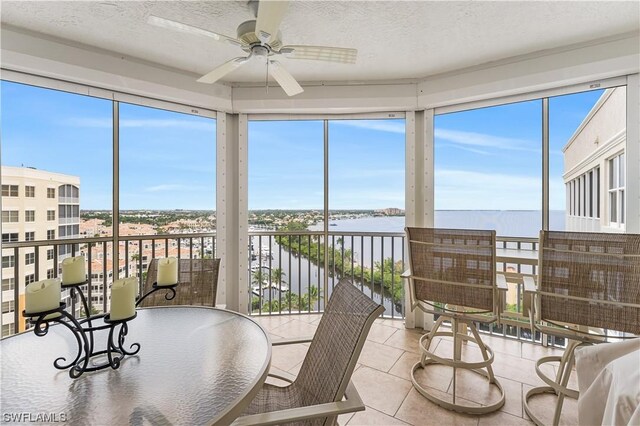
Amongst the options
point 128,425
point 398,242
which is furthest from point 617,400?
point 398,242

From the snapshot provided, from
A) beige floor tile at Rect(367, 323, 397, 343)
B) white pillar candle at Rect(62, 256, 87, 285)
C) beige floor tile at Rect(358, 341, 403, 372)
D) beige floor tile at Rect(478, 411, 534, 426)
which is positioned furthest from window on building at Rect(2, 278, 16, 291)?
beige floor tile at Rect(478, 411, 534, 426)

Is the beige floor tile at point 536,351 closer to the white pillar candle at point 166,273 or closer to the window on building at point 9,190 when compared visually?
the white pillar candle at point 166,273

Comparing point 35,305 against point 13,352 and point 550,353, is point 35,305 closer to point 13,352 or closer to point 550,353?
point 13,352

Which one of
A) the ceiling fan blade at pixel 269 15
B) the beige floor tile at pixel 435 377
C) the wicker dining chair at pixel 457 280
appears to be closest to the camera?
the ceiling fan blade at pixel 269 15

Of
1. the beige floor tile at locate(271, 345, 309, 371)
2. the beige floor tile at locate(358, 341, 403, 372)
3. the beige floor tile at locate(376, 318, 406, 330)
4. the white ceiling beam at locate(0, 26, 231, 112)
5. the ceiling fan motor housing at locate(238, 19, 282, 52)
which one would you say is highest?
the white ceiling beam at locate(0, 26, 231, 112)

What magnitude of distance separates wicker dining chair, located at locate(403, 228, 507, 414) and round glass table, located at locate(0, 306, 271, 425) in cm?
125

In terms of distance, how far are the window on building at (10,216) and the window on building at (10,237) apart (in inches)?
4.2

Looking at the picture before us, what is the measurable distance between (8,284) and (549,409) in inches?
165

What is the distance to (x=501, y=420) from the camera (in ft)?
6.12

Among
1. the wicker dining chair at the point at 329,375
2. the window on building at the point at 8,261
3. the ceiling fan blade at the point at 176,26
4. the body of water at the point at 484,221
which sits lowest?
the wicker dining chair at the point at 329,375

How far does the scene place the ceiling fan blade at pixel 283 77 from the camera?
6.72 ft

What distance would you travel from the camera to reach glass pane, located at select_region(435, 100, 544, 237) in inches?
111

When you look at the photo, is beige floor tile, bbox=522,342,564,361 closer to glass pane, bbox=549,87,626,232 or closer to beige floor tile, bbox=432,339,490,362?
beige floor tile, bbox=432,339,490,362

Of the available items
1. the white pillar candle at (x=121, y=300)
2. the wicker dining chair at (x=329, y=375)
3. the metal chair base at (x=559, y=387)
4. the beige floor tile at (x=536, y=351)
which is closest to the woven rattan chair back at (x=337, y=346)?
the wicker dining chair at (x=329, y=375)
